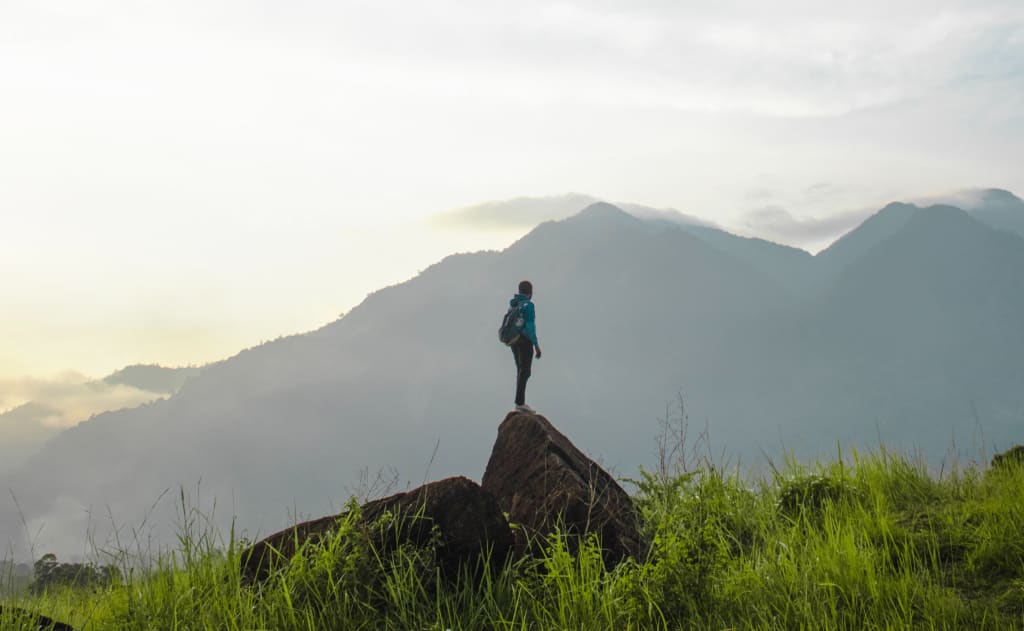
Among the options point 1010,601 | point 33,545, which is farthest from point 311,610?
point 1010,601

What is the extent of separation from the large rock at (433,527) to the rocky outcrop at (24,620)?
4.81 feet

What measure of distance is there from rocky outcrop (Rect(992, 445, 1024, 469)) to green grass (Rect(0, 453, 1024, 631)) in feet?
8.38

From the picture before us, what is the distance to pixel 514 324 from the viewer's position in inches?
558

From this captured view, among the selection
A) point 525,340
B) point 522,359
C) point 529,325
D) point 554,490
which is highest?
point 529,325

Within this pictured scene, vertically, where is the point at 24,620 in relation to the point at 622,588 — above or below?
above

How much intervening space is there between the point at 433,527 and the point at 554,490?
2.11m

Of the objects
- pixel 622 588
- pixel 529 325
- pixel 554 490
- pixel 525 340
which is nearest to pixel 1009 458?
pixel 554 490

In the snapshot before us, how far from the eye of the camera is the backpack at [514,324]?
555 inches

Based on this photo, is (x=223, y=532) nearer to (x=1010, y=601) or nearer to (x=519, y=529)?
(x=519, y=529)

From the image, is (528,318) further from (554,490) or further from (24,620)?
(24,620)

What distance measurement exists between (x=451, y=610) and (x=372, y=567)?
0.75 m

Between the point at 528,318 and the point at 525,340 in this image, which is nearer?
the point at 528,318

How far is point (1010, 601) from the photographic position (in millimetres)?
6512

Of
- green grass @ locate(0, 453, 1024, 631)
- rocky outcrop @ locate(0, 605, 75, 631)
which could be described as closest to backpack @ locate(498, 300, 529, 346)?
green grass @ locate(0, 453, 1024, 631)
